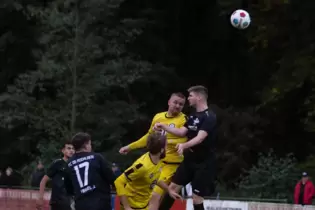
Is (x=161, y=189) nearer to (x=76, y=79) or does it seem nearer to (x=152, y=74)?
(x=76, y=79)

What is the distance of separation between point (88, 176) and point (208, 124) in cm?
267

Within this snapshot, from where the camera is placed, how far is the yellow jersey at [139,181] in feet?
34.0

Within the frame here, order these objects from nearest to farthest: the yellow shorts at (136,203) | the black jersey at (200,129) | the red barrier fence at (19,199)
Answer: the yellow shorts at (136,203) → the black jersey at (200,129) → the red barrier fence at (19,199)

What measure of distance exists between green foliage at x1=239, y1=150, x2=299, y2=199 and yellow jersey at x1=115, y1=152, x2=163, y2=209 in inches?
560

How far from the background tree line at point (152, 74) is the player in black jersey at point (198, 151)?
1265cm

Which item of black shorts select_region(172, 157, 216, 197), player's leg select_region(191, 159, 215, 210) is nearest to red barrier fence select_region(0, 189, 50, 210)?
black shorts select_region(172, 157, 216, 197)

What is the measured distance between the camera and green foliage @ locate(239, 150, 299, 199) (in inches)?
978

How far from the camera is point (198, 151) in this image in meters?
12.5

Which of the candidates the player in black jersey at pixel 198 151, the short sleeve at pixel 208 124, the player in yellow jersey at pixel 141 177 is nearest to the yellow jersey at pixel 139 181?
the player in yellow jersey at pixel 141 177

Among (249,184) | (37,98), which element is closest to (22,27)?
(37,98)

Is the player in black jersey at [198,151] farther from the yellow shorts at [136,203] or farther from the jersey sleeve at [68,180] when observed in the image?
the jersey sleeve at [68,180]

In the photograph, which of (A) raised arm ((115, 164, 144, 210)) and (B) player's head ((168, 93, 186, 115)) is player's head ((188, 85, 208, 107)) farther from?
(A) raised arm ((115, 164, 144, 210))

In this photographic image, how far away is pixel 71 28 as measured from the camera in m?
30.7

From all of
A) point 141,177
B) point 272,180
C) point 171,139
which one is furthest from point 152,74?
point 141,177
